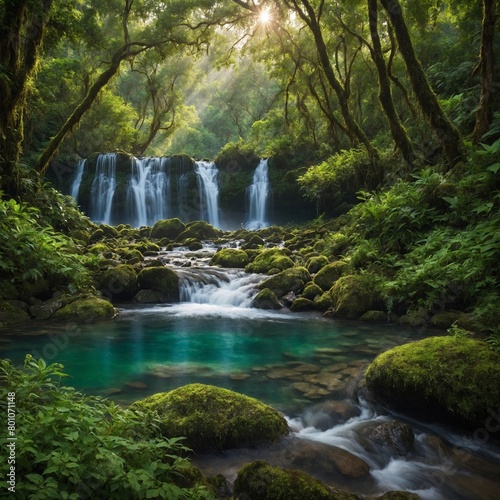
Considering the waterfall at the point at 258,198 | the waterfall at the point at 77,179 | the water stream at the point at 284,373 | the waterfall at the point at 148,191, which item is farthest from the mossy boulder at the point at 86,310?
the waterfall at the point at 77,179

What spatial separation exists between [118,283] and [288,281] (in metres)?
4.94

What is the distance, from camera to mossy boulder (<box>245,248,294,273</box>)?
560 inches

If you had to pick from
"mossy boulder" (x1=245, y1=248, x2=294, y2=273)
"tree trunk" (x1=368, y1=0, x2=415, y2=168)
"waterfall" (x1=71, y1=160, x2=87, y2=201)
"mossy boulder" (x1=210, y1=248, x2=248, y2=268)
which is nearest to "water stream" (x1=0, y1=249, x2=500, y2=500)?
"mossy boulder" (x1=245, y1=248, x2=294, y2=273)

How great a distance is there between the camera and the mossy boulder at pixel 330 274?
39.3 ft

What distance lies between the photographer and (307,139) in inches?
1105

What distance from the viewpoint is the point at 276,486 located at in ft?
10.4

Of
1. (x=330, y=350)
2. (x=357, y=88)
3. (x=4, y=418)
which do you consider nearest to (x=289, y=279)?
(x=330, y=350)

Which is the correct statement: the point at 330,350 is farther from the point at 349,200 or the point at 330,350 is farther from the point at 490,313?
the point at 349,200

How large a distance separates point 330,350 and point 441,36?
71.6 feet

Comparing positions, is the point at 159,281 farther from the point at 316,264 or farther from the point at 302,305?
the point at 316,264

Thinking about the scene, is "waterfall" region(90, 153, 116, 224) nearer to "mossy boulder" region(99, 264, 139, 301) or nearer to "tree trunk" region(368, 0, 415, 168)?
"mossy boulder" region(99, 264, 139, 301)

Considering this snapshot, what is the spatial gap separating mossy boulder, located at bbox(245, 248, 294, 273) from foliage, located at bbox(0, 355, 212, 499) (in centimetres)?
1106

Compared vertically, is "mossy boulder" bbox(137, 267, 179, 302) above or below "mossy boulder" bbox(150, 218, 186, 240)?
below

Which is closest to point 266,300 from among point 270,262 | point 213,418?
point 270,262
